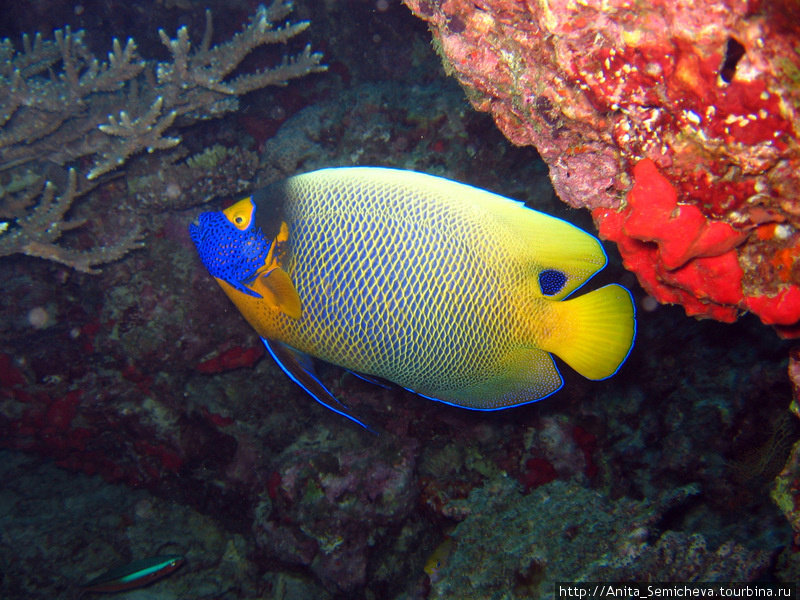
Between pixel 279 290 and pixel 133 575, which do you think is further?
pixel 133 575

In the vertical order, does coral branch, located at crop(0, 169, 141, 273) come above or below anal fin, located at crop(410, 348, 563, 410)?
above

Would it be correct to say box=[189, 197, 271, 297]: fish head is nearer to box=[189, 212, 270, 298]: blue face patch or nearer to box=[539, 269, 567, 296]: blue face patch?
box=[189, 212, 270, 298]: blue face patch

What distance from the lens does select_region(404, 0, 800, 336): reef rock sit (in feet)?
3.39

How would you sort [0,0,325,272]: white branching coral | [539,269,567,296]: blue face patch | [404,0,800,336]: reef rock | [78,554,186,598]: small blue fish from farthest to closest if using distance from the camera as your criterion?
1. [0,0,325,272]: white branching coral
2. [78,554,186,598]: small blue fish
3. [539,269,567,296]: blue face patch
4. [404,0,800,336]: reef rock

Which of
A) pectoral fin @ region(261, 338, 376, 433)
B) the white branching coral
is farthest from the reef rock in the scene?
the white branching coral

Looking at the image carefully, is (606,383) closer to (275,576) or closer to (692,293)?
(692,293)

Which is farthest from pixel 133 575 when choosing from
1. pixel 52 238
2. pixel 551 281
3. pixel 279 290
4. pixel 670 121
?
pixel 670 121

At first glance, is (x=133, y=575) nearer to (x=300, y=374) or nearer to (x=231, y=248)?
(x=300, y=374)

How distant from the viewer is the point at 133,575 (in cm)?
326

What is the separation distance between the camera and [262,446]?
12.3 ft

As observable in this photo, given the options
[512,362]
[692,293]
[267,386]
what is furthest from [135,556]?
[692,293]

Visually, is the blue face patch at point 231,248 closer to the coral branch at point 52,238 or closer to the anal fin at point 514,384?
the anal fin at point 514,384

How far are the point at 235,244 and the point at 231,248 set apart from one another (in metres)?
0.03

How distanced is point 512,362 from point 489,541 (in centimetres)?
132
